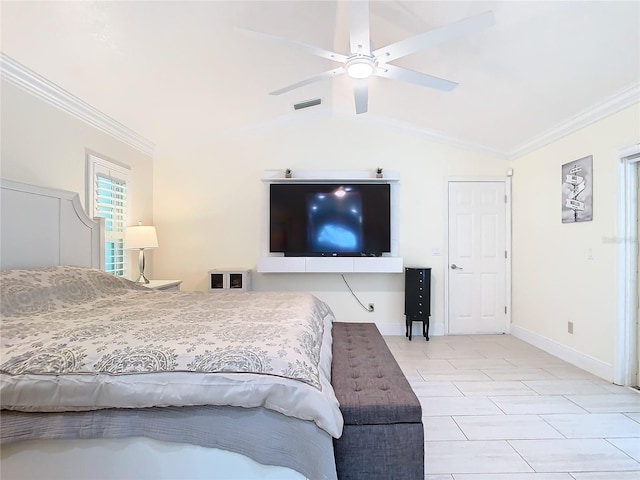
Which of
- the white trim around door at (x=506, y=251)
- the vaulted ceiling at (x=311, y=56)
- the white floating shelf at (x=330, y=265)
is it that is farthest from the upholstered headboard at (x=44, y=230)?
the white trim around door at (x=506, y=251)

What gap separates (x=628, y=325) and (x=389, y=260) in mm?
2268

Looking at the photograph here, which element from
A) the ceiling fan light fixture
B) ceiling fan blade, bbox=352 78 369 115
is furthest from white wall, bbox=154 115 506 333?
the ceiling fan light fixture

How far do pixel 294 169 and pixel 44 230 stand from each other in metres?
2.78

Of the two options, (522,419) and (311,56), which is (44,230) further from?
(522,419)

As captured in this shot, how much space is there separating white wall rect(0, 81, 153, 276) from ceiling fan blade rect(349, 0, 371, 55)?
2.49 metres

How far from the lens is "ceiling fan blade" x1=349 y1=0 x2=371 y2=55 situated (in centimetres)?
179

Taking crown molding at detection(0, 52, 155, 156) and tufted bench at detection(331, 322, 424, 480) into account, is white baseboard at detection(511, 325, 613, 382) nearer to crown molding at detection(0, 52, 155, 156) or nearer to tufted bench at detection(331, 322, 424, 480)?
tufted bench at detection(331, 322, 424, 480)

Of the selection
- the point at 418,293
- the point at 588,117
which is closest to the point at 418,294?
the point at 418,293

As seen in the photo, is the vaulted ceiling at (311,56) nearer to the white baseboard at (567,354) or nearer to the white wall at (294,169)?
the white wall at (294,169)

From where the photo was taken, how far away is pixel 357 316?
4.51m

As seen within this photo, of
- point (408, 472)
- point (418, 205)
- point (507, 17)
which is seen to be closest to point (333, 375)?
point (408, 472)

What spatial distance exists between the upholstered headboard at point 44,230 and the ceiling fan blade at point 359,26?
7.99 ft

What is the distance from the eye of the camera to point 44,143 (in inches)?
109

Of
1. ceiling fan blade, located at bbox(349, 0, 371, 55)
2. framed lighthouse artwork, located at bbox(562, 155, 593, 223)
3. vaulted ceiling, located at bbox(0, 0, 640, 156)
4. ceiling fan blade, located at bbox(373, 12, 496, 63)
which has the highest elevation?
vaulted ceiling, located at bbox(0, 0, 640, 156)
